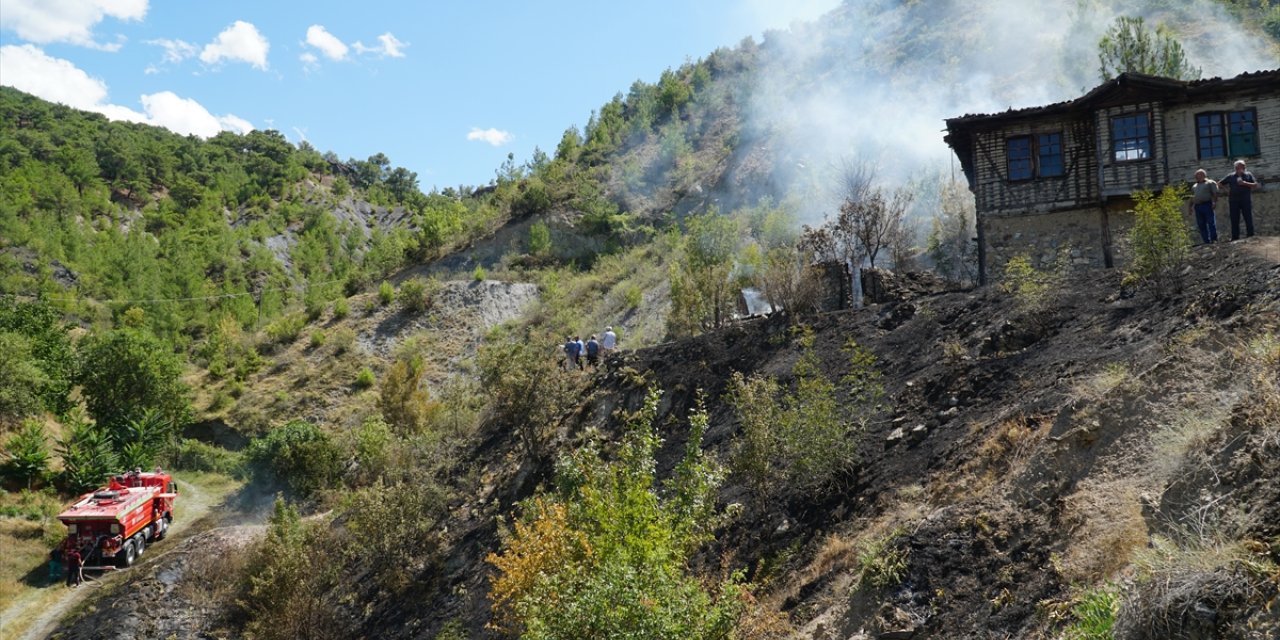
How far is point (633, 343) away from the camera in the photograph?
28.2m

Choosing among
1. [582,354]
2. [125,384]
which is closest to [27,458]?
[125,384]

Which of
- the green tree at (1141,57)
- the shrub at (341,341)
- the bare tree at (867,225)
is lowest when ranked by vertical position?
the shrub at (341,341)

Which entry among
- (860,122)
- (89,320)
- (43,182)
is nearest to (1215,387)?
(860,122)

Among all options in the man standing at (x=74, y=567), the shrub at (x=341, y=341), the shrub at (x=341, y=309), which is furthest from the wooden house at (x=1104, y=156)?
the shrub at (x=341, y=309)

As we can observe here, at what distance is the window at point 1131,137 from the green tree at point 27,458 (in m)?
27.0

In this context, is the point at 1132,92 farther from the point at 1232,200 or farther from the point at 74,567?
the point at 74,567

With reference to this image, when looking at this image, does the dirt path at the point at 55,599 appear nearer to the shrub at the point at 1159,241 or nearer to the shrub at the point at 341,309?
the shrub at the point at 341,309

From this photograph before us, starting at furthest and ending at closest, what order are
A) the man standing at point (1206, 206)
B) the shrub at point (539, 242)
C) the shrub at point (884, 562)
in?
the shrub at point (539, 242), the man standing at point (1206, 206), the shrub at point (884, 562)

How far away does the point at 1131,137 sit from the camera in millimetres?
19547

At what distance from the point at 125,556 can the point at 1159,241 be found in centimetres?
2059

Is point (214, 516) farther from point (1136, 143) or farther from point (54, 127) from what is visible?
point (54, 127)

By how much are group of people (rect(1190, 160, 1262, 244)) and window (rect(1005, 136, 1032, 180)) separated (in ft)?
16.7

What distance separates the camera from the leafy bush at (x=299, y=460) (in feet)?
80.0

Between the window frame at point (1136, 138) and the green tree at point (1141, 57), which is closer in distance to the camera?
the window frame at point (1136, 138)
